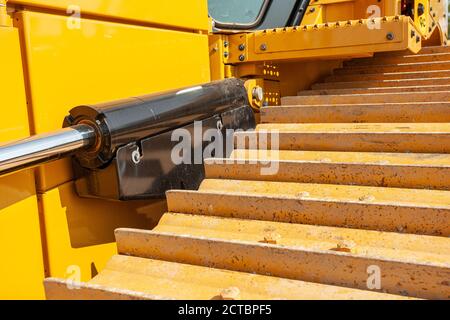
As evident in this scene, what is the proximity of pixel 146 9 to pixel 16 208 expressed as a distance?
0.86 m

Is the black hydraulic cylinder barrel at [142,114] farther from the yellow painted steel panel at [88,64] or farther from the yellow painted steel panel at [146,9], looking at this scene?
the yellow painted steel panel at [146,9]

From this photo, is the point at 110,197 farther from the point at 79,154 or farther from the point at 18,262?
the point at 18,262

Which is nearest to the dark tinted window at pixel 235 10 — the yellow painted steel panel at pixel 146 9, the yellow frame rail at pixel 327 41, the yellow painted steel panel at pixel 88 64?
the yellow frame rail at pixel 327 41

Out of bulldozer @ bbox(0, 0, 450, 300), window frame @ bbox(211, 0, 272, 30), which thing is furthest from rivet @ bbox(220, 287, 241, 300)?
window frame @ bbox(211, 0, 272, 30)

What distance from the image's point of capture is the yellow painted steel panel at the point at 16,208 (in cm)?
135

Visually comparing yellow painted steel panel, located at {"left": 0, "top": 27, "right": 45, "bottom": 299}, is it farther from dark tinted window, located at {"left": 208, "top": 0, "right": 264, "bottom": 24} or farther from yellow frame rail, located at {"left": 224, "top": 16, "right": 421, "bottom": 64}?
dark tinted window, located at {"left": 208, "top": 0, "right": 264, "bottom": 24}

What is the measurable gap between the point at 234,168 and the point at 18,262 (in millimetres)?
795

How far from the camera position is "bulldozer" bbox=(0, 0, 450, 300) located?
133 cm

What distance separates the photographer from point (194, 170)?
192 centimetres

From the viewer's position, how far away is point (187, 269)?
56.4 inches

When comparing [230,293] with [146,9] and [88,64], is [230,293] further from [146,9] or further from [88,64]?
[146,9]
